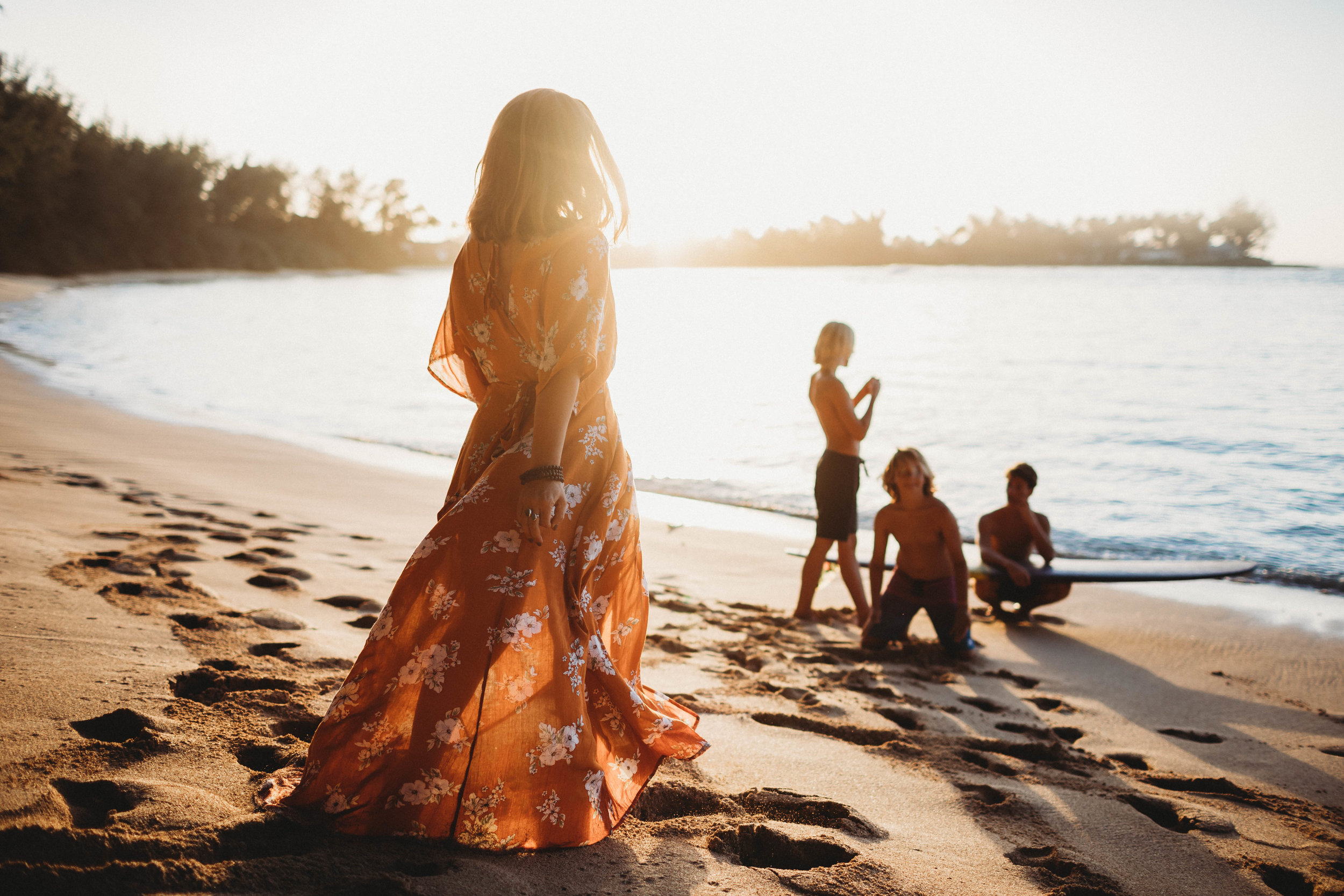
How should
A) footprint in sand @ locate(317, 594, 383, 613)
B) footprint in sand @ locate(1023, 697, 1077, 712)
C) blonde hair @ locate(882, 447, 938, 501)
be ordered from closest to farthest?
footprint in sand @ locate(1023, 697, 1077, 712) < footprint in sand @ locate(317, 594, 383, 613) < blonde hair @ locate(882, 447, 938, 501)

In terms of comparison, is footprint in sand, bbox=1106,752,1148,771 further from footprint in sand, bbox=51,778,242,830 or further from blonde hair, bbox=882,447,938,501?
footprint in sand, bbox=51,778,242,830

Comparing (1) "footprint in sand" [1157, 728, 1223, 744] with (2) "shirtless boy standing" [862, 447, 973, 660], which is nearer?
(1) "footprint in sand" [1157, 728, 1223, 744]

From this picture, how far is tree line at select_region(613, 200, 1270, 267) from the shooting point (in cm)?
7888

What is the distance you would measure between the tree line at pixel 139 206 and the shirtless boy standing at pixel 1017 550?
47251 millimetres

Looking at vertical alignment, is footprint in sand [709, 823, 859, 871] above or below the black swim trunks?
below

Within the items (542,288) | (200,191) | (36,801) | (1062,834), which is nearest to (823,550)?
(1062,834)

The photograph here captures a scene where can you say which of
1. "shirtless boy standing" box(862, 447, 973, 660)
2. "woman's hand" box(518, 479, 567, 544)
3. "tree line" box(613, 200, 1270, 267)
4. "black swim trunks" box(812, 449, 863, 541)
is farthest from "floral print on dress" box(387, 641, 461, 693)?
"tree line" box(613, 200, 1270, 267)

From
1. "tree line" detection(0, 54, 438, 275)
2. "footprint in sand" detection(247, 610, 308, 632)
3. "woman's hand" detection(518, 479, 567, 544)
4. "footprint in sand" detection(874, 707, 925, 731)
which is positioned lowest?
"footprint in sand" detection(874, 707, 925, 731)

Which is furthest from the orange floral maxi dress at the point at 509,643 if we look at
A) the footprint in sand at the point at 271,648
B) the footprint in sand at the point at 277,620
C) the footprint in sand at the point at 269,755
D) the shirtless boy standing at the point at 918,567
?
the shirtless boy standing at the point at 918,567

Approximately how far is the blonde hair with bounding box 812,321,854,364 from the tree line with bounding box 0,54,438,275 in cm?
4643

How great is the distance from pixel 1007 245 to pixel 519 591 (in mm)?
95751

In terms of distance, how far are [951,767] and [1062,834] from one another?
432 mm

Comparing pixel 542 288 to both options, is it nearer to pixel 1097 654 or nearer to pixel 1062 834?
pixel 1062 834

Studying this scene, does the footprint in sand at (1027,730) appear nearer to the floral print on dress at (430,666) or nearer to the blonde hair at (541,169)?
the floral print on dress at (430,666)
